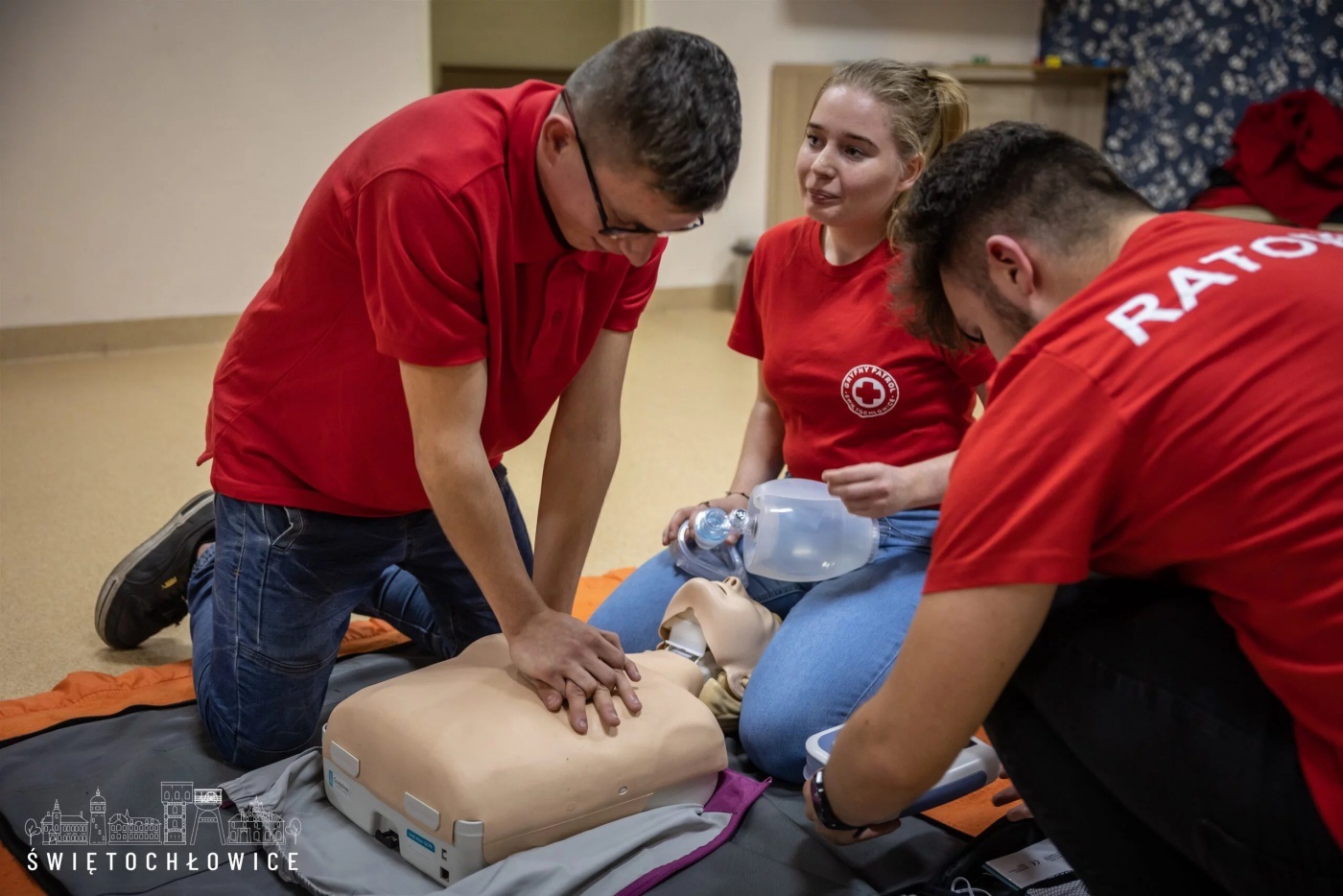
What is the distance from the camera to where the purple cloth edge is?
4.38 ft

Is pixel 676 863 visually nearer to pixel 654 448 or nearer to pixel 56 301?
pixel 654 448

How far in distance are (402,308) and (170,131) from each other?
3.55 m

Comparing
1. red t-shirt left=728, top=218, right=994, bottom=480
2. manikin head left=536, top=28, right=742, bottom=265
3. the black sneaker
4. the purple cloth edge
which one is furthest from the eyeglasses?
the black sneaker

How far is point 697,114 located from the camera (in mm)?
1168

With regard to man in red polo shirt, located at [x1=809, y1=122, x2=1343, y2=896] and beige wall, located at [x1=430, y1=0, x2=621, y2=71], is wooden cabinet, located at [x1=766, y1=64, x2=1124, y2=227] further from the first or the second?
man in red polo shirt, located at [x1=809, y1=122, x2=1343, y2=896]

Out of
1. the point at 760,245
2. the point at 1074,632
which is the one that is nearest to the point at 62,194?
the point at 760,245

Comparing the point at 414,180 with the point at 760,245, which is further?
the point at 760,245

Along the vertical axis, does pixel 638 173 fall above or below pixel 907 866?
above

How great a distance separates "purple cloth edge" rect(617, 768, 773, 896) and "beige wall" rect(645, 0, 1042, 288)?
13.3 ft

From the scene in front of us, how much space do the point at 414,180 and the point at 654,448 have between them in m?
2.16

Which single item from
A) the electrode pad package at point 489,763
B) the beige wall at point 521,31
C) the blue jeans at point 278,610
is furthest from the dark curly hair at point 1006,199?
the beige wall at point 521,31

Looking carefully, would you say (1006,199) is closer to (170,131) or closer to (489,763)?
(489,763)

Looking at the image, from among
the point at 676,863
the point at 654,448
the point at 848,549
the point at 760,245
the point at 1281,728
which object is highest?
the point at 760,245

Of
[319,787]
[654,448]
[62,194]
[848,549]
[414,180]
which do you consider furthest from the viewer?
[62,194]
